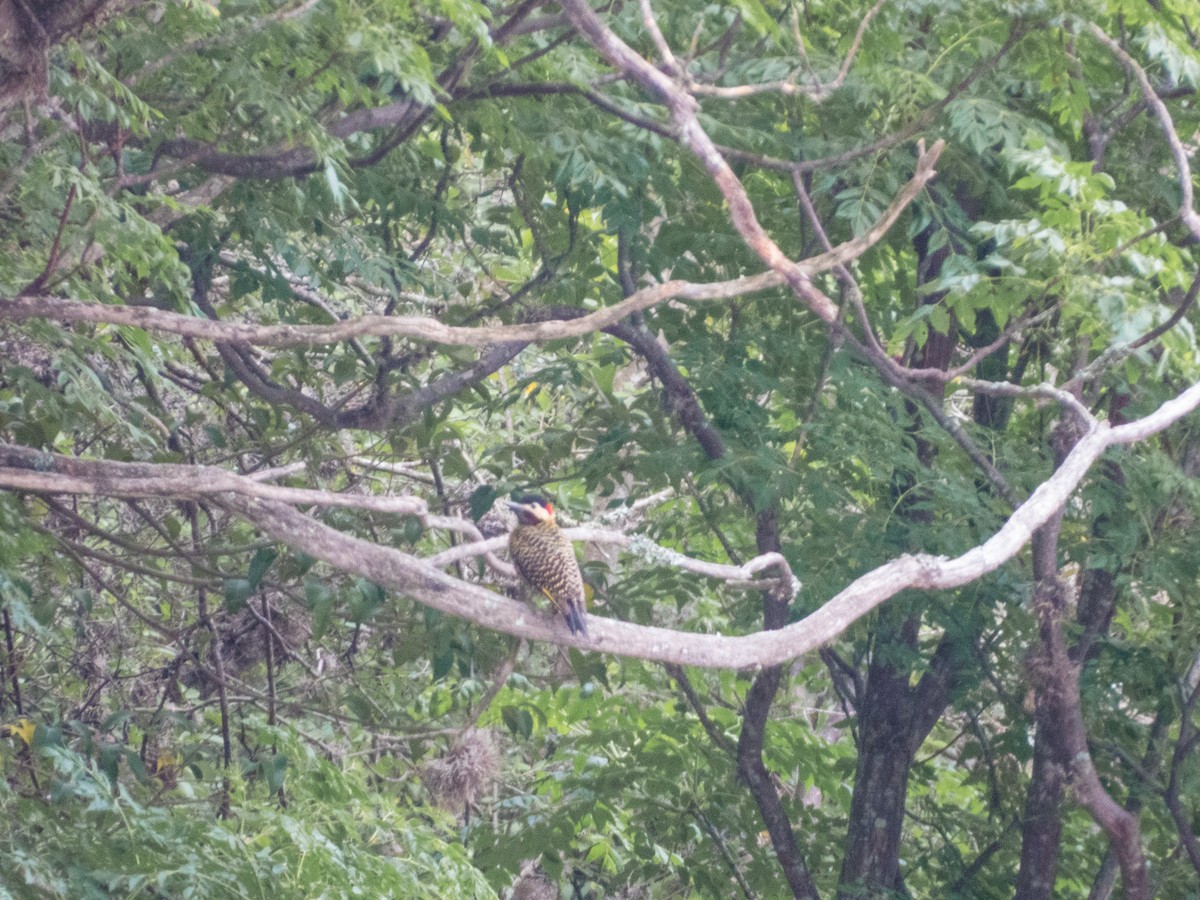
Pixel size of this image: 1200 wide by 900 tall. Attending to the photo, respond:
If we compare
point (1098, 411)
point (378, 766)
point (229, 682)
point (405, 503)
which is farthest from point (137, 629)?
point (1098, 411)

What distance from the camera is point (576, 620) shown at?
134 inches

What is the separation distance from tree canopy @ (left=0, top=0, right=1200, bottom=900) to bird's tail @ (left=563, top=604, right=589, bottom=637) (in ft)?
0.33

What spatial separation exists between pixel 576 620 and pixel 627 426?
99.6 inches

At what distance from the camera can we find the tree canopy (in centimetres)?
360

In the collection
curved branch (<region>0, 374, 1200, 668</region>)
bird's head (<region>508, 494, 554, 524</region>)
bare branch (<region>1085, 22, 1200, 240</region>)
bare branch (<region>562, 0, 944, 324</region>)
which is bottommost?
curved branch (<region>0, 374, 1200, 668</region>)

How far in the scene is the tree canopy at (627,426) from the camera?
360 cm

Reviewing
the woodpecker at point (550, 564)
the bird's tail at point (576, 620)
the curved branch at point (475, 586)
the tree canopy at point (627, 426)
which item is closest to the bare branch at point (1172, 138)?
the tree canopy at point (627, 426)

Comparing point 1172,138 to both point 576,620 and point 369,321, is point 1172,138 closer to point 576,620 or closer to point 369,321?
point 576,620

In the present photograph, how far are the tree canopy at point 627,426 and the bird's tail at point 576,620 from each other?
0.33 ft

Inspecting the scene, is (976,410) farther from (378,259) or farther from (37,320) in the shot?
(37,320)

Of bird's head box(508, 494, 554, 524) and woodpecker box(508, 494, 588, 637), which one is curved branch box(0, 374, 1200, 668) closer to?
woodpecker box(508, 494, 588, 637)

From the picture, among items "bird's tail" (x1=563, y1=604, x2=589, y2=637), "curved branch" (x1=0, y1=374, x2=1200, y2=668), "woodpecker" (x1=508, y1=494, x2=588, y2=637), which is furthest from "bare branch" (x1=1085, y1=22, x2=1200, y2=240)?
"bird's tail" (x1=563, y1=604, x2=589, y2=637)

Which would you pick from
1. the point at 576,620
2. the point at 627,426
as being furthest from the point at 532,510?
the point at 627,426

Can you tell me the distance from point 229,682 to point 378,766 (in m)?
2.03
